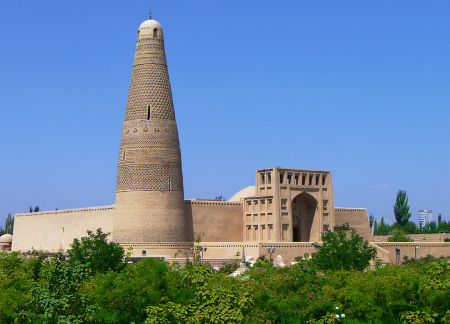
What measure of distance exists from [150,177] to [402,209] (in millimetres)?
28594

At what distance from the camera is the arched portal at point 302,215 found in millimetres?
33650

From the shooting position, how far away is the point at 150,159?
96.1 feet

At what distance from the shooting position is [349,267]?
24.5 metres

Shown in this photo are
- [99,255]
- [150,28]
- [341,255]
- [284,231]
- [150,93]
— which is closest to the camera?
[99,255]

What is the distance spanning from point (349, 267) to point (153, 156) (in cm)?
932

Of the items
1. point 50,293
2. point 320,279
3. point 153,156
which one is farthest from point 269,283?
point 153,156

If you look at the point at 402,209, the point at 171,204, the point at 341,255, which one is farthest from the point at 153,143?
the point at 402,209

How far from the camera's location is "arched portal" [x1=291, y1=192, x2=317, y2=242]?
33650 millimetres

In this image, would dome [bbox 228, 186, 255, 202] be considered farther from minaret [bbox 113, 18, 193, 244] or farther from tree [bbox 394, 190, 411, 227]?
tree [bbox 394, 190, 411, 227]

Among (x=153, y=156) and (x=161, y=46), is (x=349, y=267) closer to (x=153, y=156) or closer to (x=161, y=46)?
(x=153, y=156)

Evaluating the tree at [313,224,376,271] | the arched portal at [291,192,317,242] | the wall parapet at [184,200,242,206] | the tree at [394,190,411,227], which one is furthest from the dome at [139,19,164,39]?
the tree at [394,190,411,227]

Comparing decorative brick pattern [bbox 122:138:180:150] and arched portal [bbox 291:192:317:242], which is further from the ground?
decorative brick pattern [bbox 122:138:180:150]

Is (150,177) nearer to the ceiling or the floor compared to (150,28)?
nearer to the floor

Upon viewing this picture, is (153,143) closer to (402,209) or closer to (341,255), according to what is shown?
(341,255)
